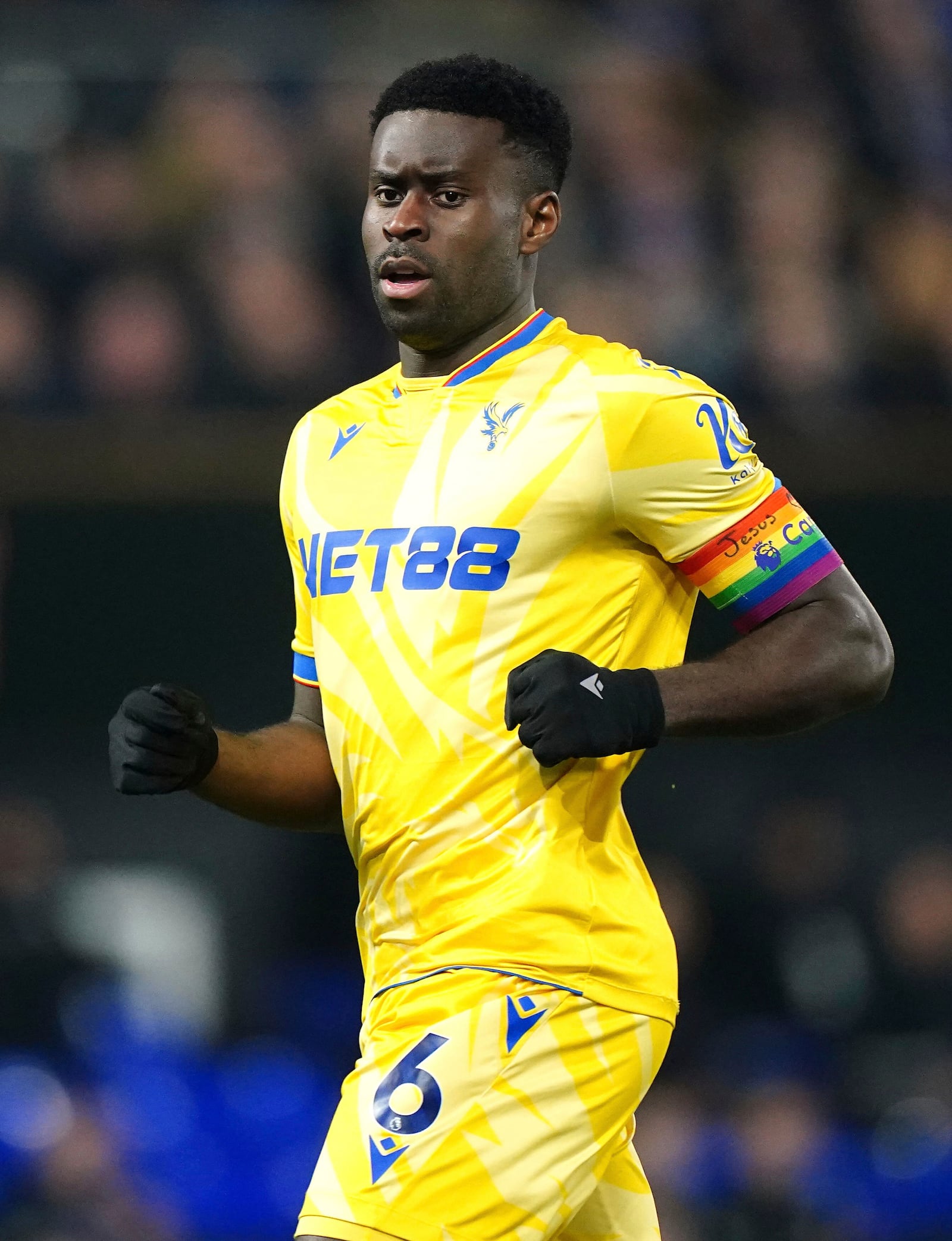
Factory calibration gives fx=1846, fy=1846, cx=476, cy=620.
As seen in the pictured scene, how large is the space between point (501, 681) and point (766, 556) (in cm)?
51

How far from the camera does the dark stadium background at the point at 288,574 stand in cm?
676

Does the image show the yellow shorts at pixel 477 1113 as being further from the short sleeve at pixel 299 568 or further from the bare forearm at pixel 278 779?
the short sleeve at pixel 299 568

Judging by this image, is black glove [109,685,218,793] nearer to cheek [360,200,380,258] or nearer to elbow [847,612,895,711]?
cheek [360,200,380,258]

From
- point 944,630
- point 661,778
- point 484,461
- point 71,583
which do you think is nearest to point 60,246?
point 71,583

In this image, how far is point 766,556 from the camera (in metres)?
3.22

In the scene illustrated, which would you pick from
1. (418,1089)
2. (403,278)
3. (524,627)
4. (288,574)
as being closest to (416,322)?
(403,278)

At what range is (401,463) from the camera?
11.1ft

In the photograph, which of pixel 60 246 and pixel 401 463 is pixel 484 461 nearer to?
pixel 401 463

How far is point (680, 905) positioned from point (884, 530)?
1.77 metres

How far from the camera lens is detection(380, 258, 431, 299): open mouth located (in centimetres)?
338

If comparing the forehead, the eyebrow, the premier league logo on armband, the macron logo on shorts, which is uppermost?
the forehead

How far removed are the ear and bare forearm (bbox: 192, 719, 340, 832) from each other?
1.02 metres

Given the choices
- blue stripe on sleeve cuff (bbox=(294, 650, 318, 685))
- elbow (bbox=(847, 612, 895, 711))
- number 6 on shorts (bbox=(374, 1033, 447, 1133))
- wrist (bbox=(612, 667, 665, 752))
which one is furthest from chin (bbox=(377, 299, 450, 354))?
number 6 on shorts (bbox=(374, 1033, 447, 1133))

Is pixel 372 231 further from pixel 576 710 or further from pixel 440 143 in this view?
pixel 576 710
